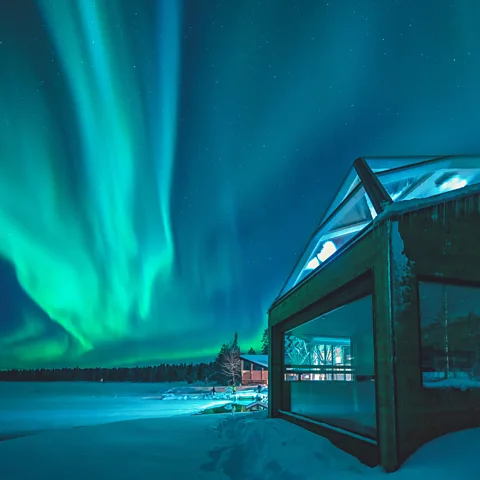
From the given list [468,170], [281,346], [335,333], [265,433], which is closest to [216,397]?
[335,333]

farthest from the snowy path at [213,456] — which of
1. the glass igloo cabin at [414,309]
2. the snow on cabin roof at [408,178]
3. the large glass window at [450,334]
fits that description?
the snow on cabin roof at [408,178]

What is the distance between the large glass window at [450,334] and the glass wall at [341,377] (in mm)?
1814

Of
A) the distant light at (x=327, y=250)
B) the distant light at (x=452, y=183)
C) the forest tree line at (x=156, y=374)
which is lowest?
the forest tree line at (x=156, y=374)

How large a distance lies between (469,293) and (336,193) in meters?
5.03

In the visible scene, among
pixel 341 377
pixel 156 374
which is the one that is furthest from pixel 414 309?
pixel 156 374

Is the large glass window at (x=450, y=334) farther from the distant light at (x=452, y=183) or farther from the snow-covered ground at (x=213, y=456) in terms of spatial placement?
the distant light at (x=452, y=183)

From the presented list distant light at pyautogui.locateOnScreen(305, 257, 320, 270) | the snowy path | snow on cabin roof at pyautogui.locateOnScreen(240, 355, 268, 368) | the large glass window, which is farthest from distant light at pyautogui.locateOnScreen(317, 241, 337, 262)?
snow on cabin roof at pyautogui.locateOnScreen(240, 355, 268, 368)

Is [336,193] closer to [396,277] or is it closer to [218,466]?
[396,277]

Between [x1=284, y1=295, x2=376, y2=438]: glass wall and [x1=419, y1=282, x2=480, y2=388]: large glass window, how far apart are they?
1814 mm

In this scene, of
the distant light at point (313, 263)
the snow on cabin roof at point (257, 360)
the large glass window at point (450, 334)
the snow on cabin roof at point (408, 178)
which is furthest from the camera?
the snow on cabin roof at point (257, 360)

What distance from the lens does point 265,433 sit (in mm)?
9430

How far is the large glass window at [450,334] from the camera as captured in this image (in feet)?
19.0

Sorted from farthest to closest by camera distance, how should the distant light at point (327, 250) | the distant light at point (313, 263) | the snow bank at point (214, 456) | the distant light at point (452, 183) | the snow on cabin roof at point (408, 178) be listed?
the distant light at point (313, 263) < the distant light at point (327, 250) < the distant light at point (452, 183) < the snow on cabin roof at point (408, 178) < the snow bank at point (214, 456)

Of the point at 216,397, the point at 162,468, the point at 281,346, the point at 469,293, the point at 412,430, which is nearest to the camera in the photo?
the point at 412,430
